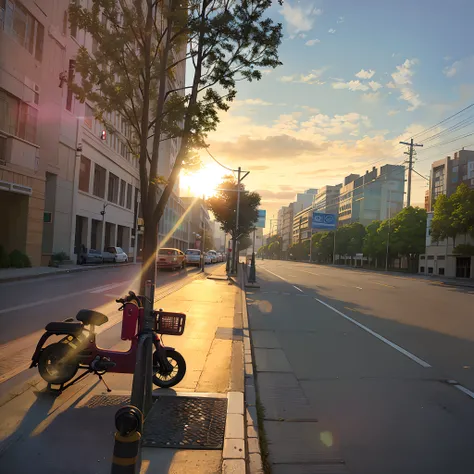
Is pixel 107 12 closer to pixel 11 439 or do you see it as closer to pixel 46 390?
pixel 46 390

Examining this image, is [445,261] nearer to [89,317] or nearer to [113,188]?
[113,188]

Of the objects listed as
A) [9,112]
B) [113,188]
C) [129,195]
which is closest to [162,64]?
[9,112]

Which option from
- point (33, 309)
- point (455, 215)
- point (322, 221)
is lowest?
point (33, 309)

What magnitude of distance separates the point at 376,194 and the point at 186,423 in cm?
12903

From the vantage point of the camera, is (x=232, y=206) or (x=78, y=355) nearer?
(x=78, y=355)

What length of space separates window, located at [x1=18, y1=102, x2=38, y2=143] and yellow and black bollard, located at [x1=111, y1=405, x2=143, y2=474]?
2402 centimetres

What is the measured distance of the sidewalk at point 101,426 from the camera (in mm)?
3498

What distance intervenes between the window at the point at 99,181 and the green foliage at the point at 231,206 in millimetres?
11902

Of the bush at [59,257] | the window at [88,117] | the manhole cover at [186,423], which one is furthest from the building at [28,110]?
the manhole cover at [186,423]

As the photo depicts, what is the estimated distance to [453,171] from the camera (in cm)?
6712

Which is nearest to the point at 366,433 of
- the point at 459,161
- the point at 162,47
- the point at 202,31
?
the point at 202,31

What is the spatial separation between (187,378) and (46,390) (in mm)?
1744

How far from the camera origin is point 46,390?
5.11 metres

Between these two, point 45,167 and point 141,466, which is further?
point 45,167
